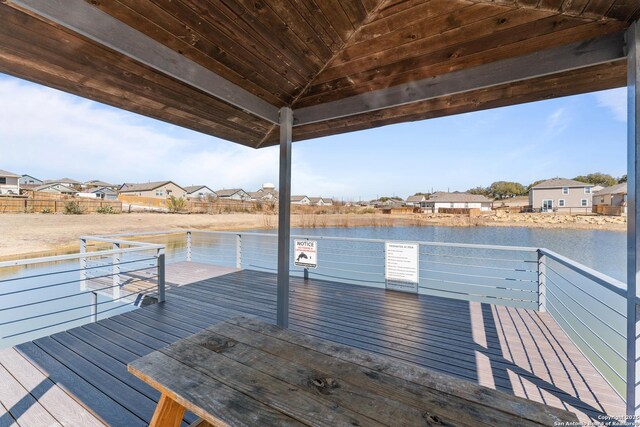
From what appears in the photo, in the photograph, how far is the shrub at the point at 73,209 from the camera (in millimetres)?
13586

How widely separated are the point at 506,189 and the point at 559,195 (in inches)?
464

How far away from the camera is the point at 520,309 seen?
10.2 ft

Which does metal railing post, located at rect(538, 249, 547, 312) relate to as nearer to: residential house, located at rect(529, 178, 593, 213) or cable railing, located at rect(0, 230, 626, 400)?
cable railing, located at rect(0, 230, 626, 400)

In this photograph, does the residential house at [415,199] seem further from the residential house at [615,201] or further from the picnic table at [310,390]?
the picnic table at [310,390]

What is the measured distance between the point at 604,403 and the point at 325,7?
2812 mm

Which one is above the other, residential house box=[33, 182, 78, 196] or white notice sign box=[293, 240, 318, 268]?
residential house box=[33, 182, 78, 196]

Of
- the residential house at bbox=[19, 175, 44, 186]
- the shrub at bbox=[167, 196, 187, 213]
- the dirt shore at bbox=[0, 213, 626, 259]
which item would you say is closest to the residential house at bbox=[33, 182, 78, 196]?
the residential house at bbox=[19, 175, 44, 186]

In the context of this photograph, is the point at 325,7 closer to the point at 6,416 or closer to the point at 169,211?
the point at 6,416

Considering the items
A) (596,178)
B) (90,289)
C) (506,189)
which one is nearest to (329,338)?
(90,289)

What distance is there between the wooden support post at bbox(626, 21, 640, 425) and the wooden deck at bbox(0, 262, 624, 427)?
43cm

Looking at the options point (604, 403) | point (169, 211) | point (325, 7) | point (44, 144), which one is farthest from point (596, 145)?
point (44, 144)

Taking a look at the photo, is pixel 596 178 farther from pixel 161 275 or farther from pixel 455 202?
pixel 161 275

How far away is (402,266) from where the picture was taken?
378cm

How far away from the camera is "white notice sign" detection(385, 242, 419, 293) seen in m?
3.69
